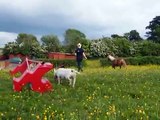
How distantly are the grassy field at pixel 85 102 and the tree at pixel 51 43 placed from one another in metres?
63.1

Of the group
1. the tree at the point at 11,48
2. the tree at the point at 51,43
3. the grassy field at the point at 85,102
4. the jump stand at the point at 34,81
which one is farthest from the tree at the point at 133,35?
the jump stand at the point at 34,81

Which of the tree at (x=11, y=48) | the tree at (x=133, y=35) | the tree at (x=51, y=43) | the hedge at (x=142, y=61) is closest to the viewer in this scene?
the hedge at (x=142, y=61)

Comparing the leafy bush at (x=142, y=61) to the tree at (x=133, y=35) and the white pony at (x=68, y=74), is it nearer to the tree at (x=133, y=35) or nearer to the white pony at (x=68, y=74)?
the white pony at (x=68, y=74)

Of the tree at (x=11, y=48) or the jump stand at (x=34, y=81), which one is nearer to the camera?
the jump stand at (x=34, y=81)

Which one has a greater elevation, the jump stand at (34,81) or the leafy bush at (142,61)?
the jump stand at (34,81)

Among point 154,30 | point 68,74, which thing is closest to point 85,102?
point 68,74

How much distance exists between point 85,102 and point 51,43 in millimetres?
74341

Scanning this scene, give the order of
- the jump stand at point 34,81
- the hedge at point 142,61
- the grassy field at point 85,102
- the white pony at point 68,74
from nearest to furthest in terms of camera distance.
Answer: the grassy field at point 85,102 < the jump stand at point 34,81 < the white pony at point 68,74 < the hedge at point 142,61

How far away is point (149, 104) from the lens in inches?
588

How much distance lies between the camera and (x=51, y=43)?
88625mm

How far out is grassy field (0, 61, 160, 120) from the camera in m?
12.7

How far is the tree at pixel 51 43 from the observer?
82.3 meters

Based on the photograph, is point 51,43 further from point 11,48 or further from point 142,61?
point 142,61

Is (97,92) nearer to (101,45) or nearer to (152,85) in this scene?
(152,85)
